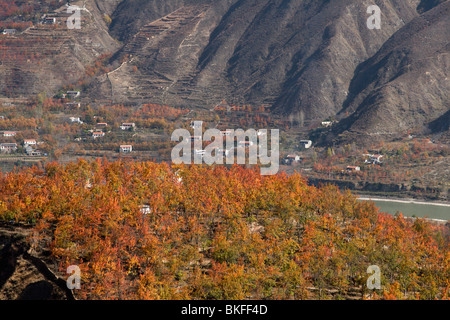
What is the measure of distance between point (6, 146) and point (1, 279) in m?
77.2

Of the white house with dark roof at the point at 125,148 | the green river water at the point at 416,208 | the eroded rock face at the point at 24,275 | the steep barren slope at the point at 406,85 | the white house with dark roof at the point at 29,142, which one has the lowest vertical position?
the eroded rock face at the point at 24,275

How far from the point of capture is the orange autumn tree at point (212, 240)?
3109 cm

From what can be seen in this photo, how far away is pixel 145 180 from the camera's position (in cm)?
4519

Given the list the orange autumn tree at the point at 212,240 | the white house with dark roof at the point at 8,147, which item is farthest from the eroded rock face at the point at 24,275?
the white house with dark roof at the point at 8,147

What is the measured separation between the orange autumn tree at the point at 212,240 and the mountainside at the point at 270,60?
72.4 m

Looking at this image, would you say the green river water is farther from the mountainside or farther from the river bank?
the mountainside

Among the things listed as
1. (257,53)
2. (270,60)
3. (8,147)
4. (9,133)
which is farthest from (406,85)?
(9,133)

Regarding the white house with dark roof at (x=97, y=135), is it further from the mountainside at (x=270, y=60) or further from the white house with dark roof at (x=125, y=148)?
the mountainside at (x=270, y=60)

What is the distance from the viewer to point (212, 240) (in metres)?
37.0

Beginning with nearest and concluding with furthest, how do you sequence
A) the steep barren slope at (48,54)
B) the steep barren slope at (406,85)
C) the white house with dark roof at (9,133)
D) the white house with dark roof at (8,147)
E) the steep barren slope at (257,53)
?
the white house with dark roof at (8,147) < the white house with dark roof at (9,133) < the steep barren slope at (406,85) < the steep barren slope at (48,54) < the steep barren slope at (257,53)

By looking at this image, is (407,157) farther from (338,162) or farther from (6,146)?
(6,146)

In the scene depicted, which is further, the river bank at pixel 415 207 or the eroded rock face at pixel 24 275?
the river bank at pixel 415 207

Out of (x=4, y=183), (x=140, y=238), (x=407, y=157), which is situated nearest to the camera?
(x=140, y=238)

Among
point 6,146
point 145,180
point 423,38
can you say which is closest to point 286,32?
point 423,38
